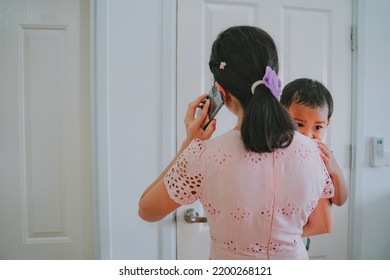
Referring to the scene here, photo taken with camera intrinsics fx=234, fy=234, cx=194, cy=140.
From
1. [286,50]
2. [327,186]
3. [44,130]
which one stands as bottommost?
[327,186]

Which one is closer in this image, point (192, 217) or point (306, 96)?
point (306, 96)

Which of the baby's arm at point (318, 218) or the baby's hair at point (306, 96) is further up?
the baby's hair at point (306, 96)

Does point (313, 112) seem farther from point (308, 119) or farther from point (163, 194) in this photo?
point (163, 194)

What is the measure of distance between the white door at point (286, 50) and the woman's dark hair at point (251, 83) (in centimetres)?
32

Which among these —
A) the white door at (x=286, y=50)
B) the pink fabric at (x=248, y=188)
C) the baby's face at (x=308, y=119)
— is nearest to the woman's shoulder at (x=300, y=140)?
the pink fabric at (x=248, y=188)

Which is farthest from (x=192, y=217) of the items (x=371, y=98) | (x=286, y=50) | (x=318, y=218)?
(x=371, y=98)

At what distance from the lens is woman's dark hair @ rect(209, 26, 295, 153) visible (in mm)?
383

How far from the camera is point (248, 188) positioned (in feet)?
1.35

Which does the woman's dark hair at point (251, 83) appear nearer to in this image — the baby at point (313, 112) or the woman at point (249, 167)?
the woman at point (249, 167)

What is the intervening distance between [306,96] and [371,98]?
15.7 inches

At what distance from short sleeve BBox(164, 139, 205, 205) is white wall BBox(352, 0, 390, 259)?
67cm

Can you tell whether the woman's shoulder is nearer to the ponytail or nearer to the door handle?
the ponytail

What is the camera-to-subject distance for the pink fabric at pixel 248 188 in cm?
41
